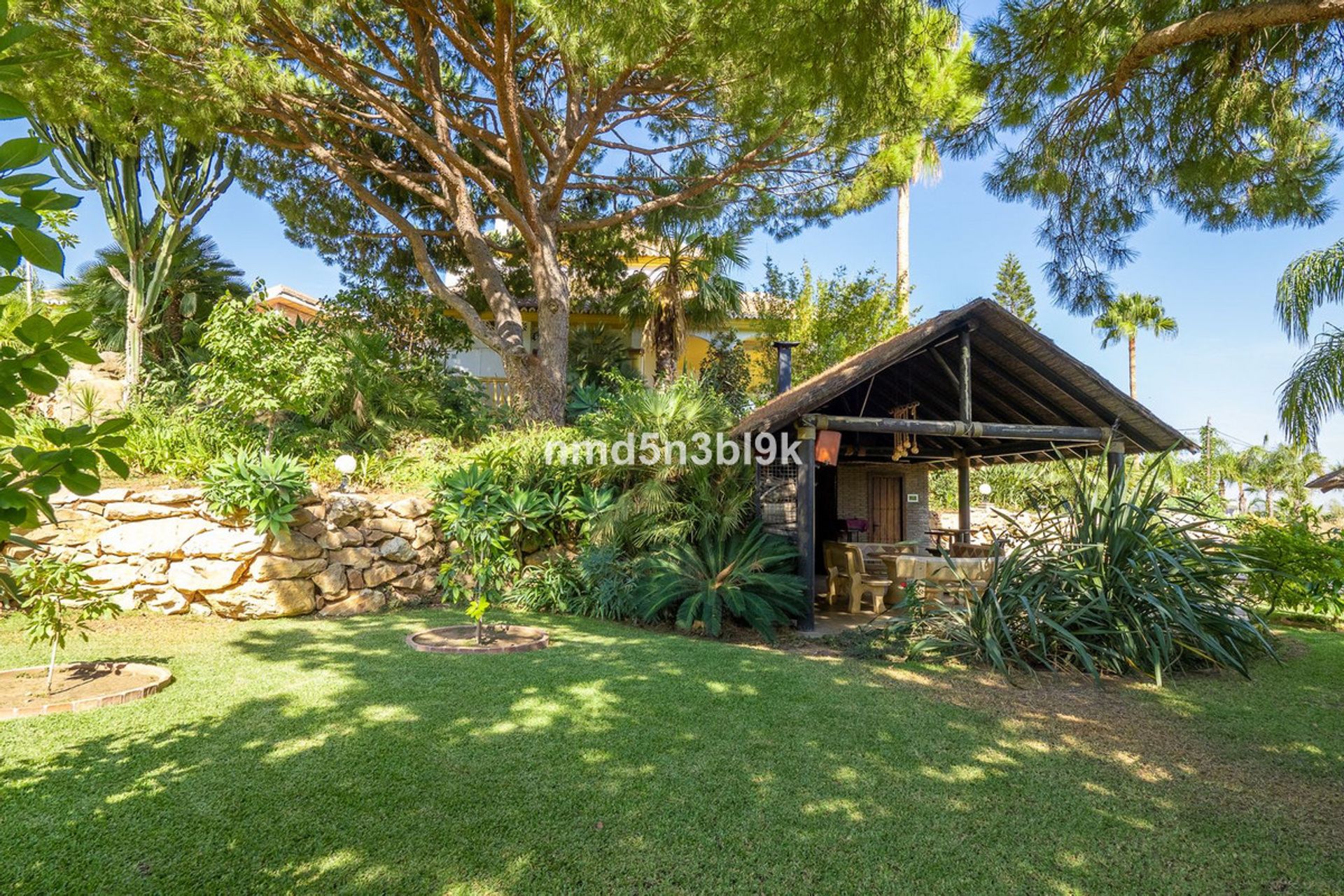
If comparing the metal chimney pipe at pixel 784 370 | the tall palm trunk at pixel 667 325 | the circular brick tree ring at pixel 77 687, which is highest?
the tall palm trunk at pixel 667 325

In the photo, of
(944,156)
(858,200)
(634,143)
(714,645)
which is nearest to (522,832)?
(714,645)

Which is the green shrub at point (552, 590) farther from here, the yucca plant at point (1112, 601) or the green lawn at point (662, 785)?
the yucca plant at point (1112, 601)

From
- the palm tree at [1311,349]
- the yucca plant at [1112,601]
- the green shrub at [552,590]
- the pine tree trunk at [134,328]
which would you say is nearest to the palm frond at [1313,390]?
the palm tree at [1311,349]

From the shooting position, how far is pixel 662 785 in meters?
3.76

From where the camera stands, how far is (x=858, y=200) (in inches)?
514

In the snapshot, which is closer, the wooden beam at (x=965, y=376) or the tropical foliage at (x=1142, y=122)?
the tropical foliage at (x=1142, y=122)

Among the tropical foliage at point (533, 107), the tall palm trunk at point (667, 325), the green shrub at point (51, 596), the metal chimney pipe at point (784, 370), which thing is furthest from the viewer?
the tall palm trunk at point (667, 325)

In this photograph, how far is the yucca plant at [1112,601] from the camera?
634 centimetres

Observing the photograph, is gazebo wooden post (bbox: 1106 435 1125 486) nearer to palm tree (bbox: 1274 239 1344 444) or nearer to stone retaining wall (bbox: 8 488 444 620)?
palm tree (bbox: 1274 239 1344 444)

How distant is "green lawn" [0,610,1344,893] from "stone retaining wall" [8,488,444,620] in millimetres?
1704

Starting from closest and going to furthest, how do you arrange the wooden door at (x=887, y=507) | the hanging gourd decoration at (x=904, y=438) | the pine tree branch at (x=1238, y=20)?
the pine tree branch at (x=1238, y=20)
the hanging gourd decoration at (x=904, y=438)
the wooden door at (x=887, y=507)

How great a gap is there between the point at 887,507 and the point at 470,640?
11251 millimetres

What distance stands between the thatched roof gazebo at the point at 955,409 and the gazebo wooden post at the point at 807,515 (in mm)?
17

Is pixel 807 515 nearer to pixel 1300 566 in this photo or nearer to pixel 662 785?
pixel 662 785
